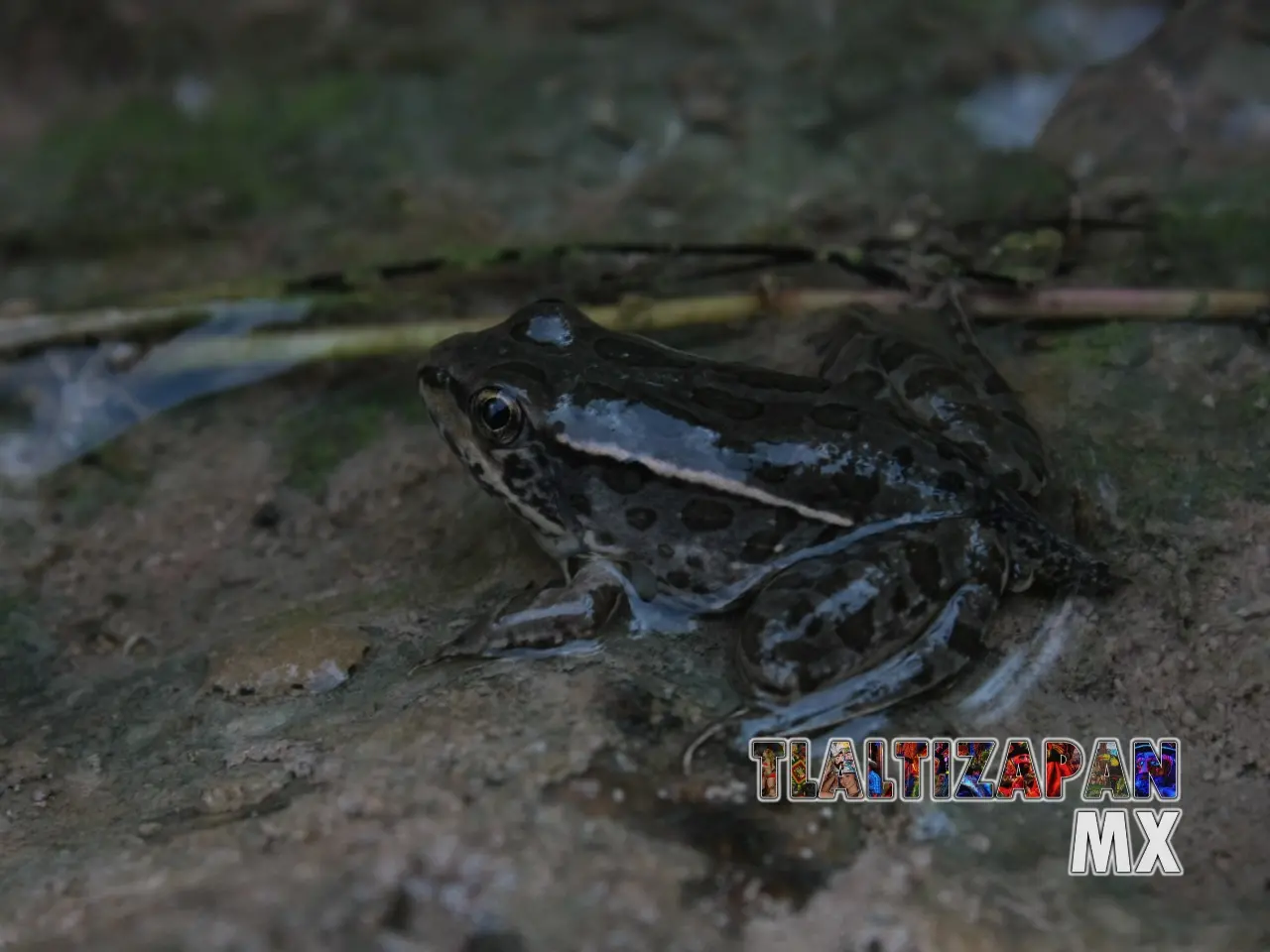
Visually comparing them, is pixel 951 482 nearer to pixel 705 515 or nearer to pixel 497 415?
pixel 705 515

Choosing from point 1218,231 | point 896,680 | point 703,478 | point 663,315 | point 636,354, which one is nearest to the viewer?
point 896,680

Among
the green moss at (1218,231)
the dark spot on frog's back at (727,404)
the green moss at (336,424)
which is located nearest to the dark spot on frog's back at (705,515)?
the dark spot on frog's back at (727,404)

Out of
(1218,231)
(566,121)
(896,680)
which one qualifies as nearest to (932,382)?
(896,680)

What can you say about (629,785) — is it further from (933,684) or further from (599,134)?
(599,134)

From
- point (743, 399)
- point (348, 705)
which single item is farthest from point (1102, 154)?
point (348, 705)

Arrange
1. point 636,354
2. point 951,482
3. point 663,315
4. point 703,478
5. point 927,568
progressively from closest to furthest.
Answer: point 927,568 → point 951,482 → point 703,478 → point 636,354 → point 663,315

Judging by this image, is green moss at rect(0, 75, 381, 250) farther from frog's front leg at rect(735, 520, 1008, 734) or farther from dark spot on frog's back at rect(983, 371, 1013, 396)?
frog's front leg at rect(735, 520, 1008, 734)

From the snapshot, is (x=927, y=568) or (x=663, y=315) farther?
(x=663, y=315)
